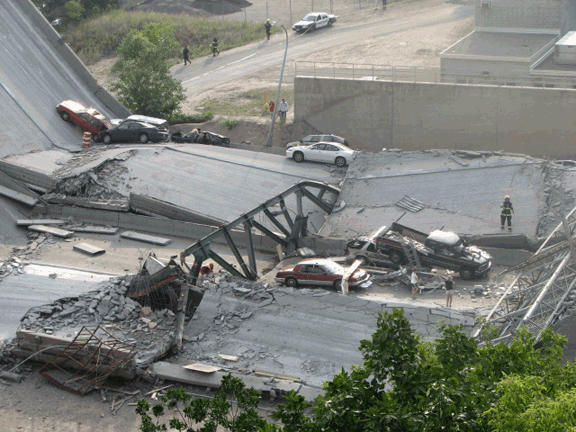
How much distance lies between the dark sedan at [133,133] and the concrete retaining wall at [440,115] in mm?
8927

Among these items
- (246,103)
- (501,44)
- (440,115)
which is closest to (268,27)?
(246,103)

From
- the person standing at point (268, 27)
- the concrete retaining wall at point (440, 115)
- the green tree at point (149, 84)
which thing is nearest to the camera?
the concrete retaining wall at point (440, 115)

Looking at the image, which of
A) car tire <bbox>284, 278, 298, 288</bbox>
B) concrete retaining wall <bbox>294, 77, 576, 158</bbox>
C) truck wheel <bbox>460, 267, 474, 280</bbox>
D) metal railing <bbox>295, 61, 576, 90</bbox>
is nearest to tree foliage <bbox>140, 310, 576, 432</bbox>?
car tire <bbox>284, 278, 298, 288</bbox>

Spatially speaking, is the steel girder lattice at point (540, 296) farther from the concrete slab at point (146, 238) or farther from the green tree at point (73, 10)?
the green tree at point (73, 10)

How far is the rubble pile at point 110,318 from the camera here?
81.9 ft

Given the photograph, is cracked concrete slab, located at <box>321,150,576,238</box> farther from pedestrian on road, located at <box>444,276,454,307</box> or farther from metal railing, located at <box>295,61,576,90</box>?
metal railing, located at <box>295,61,576,90</box>

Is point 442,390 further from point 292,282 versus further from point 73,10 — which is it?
point 73,10

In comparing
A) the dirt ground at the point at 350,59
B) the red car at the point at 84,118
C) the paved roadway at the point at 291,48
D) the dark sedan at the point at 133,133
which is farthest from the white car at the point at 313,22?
the dark sedan at the point at 133,133

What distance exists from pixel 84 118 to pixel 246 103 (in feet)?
38.4

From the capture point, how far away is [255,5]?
75.8 m

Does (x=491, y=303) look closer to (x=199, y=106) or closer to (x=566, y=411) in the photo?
(x=566, y=411)

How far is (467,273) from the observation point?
29.7 m

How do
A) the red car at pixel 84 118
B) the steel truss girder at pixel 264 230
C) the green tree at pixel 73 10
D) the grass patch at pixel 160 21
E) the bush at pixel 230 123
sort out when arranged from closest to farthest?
the steel truss girder at pixel 264 230 → the red car at pixel 84 118 → the bush at pixel 230 123 → the grass patch at pixel 160 21 → the green tree at pixel 73 10

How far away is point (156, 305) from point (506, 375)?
14.7 meters
